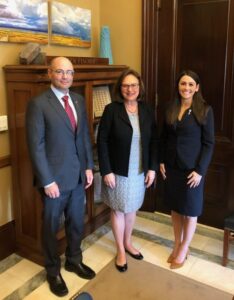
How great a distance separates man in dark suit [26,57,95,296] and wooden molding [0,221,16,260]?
469 mm

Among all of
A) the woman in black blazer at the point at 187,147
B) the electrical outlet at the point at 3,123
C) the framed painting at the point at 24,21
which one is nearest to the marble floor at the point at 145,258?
the woman in black blazer at the point at 187,147

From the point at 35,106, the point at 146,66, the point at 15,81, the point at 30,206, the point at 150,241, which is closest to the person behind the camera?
the point at 35,106

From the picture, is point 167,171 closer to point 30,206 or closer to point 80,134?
point 80,134

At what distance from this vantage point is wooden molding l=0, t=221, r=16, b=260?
7.88ft

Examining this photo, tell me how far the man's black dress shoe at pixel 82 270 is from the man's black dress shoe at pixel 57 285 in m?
0.15

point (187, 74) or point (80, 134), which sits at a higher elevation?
point (187, 74)

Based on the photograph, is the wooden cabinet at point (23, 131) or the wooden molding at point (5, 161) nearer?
the wooden cabinet at point (23, 131)

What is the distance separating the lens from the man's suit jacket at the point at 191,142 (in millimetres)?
2068

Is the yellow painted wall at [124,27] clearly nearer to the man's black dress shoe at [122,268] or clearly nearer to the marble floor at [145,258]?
the marble floor at [145,258]

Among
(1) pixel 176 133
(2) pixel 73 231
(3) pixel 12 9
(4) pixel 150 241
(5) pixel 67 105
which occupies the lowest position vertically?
(4) pixel 150 241

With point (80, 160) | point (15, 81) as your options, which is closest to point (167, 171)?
point (80, 160)

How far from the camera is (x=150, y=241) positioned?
271 cm

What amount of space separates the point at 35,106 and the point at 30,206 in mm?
804

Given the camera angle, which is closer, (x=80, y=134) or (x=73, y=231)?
(x=80, y=134)
